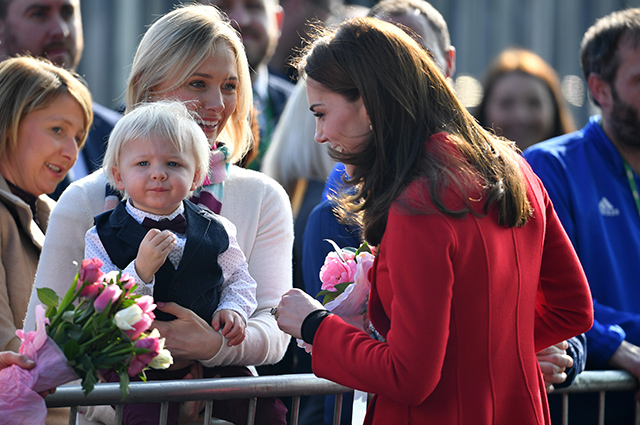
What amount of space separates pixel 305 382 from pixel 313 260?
0.83 metres

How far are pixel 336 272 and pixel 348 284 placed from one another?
0.25ft

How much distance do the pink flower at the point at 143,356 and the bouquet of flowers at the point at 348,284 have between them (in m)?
0.48

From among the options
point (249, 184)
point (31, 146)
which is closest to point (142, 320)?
point (249, 184)

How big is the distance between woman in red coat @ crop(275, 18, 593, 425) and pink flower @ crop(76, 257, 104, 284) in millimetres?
560

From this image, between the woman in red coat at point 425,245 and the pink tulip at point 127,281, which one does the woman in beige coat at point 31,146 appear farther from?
the woman in red coat at point 425,245

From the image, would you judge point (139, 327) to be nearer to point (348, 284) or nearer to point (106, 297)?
point (106, 297)

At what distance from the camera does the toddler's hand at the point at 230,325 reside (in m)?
2.50

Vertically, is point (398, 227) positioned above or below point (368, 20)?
below

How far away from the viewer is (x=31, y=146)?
3092mm

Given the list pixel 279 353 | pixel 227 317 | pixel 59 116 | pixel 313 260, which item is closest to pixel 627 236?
pixel 313 260

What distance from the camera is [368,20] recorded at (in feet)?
7.59

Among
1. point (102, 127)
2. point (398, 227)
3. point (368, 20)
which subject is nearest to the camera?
point (398, 227)

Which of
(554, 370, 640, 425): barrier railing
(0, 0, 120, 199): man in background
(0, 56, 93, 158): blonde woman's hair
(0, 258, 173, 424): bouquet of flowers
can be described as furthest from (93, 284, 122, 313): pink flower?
(0, 0, 120, 199): man in background

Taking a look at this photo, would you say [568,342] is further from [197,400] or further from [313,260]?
[197,400]
